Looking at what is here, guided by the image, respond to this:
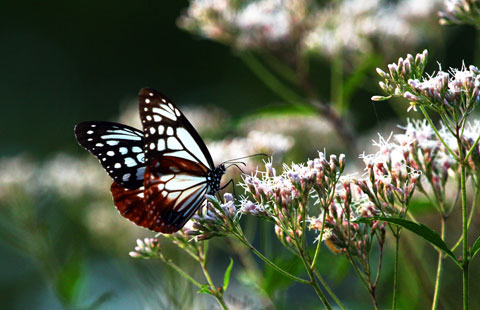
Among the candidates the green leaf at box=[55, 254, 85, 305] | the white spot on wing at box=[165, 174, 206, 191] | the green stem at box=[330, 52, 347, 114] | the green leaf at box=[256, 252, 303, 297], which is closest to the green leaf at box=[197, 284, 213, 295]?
the green leaf at box=[256, 252, 303, 297]

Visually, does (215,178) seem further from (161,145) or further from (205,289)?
(205,289)

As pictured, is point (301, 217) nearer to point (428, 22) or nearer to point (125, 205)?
point (125, 205)

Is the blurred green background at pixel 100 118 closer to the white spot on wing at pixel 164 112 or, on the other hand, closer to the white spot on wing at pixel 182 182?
the white spot on wing at pixel 182 182

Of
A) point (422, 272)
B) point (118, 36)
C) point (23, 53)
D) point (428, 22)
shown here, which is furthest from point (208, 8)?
point (23, 53)

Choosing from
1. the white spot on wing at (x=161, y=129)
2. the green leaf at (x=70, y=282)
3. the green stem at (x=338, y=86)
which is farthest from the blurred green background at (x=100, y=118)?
the white spot on wing at (x=161, y=129)

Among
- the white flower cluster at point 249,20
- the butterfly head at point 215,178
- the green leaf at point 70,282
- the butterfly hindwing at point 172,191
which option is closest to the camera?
the butterfly hindwing at point 172,191

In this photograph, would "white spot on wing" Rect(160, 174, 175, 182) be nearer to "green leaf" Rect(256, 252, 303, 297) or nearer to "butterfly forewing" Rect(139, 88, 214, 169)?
"butterfly forewing" Rect(139, 88, 214, 169)
